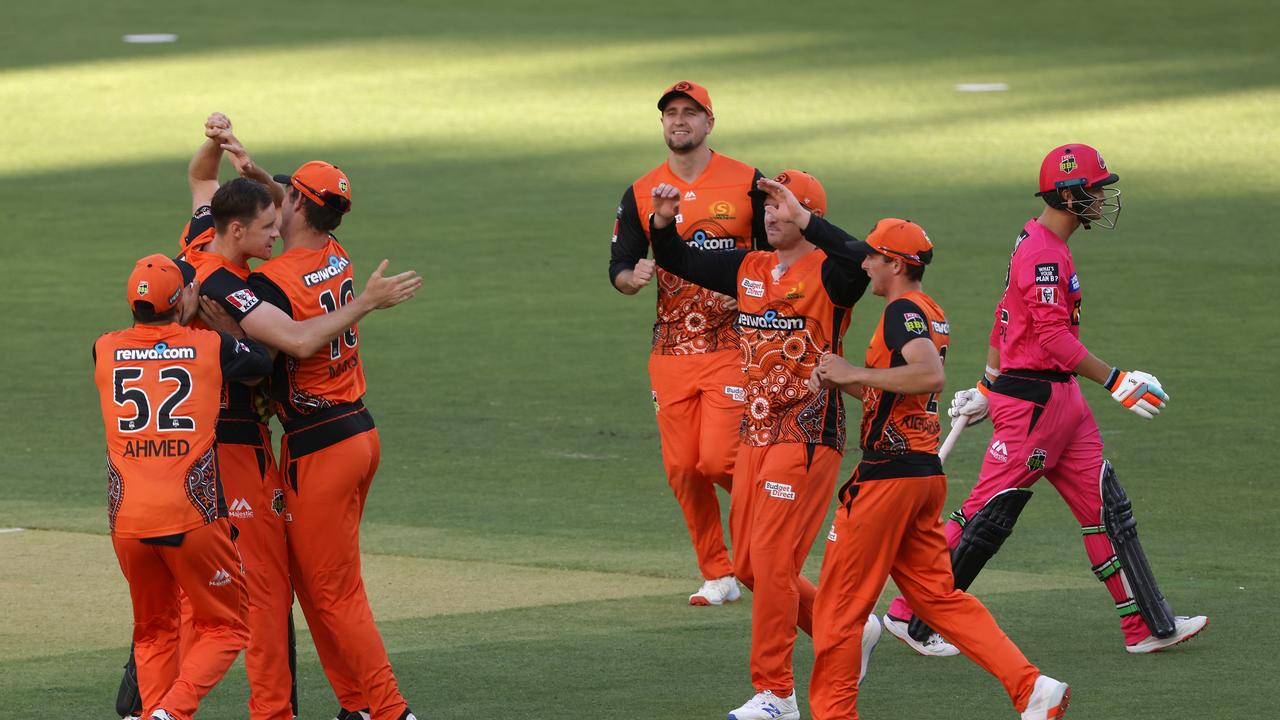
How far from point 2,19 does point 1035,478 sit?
31.4 metres

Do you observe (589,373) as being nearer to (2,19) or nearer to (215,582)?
(215,582)

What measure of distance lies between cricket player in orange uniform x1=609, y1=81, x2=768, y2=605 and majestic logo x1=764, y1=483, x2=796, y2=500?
→ 160 cm

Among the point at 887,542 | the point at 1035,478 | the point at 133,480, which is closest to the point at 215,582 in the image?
the point at 133,480

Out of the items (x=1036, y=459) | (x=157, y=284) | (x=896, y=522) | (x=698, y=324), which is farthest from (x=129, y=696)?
(x=1036, y=459)

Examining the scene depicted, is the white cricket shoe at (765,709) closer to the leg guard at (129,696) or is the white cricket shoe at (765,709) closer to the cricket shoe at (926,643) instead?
the cricket shoe at (926,643)

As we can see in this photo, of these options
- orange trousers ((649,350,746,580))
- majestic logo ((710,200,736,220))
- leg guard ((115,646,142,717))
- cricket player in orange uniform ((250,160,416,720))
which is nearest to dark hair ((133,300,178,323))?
cricket player in orange uniform ((250,160,416,720))

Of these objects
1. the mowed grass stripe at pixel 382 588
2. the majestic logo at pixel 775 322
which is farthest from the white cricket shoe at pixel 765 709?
the mowed grass stripe at pixel 382 588

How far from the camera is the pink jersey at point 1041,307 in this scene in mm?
8844

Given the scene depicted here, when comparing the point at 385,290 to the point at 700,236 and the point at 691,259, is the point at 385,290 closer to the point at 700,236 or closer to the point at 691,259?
the point at 691,259

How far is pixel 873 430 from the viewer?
24.9ft

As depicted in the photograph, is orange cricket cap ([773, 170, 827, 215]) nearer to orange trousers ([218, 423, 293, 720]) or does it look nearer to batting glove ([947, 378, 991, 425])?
Result: batting glove ([947, 378, 991, 425])

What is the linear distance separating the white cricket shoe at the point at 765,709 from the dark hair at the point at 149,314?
2.66 metres

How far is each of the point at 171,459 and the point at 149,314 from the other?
536 millimetres

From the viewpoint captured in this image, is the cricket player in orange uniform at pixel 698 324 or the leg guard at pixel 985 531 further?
the cricket player in orange uniform at pixel 698 324
